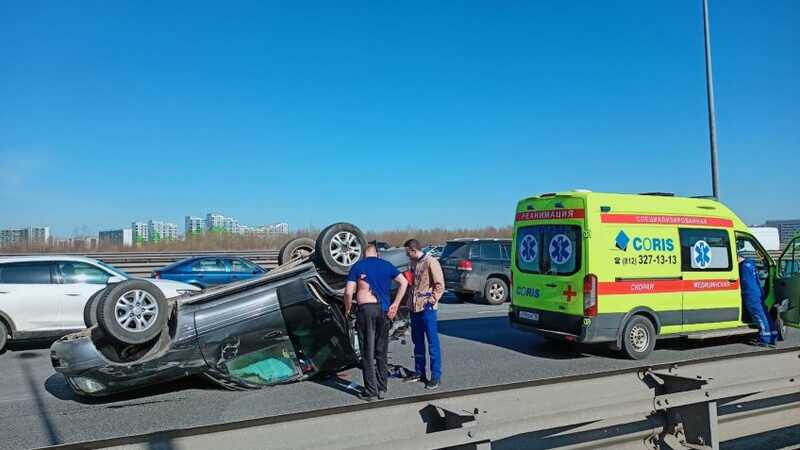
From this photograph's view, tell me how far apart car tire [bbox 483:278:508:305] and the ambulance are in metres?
6.74

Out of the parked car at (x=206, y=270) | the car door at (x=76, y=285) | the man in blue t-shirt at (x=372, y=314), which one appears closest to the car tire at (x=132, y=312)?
the man in blue t-shirt at (x=372, y=314)

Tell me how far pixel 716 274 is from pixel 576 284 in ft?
8.56

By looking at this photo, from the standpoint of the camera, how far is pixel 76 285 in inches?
407

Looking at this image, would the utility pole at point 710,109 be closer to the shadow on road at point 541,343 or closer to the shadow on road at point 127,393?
the shadow on road at point 541,343

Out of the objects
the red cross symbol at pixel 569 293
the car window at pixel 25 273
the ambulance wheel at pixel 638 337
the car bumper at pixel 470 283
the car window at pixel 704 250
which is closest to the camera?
the red cross symbol at pixel 569 293

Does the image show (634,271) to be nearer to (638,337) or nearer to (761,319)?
(638,337)

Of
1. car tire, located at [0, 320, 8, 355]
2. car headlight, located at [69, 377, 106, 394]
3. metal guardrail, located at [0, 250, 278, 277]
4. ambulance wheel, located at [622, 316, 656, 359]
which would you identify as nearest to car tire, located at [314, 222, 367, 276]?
car headlight, located at [69, 377, 106, 394]

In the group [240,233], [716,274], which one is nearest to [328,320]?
[716,274]

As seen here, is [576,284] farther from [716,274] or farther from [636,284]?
[716,274]

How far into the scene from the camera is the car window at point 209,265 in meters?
17.3

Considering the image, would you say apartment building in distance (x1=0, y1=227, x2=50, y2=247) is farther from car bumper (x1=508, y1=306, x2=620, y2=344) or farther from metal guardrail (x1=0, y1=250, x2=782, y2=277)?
car bumper (x1=508, y1=306, x2=620, y2=344)

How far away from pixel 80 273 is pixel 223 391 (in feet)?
16.5

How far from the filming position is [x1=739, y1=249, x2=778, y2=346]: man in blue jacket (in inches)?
369

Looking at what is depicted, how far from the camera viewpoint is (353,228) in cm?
715
